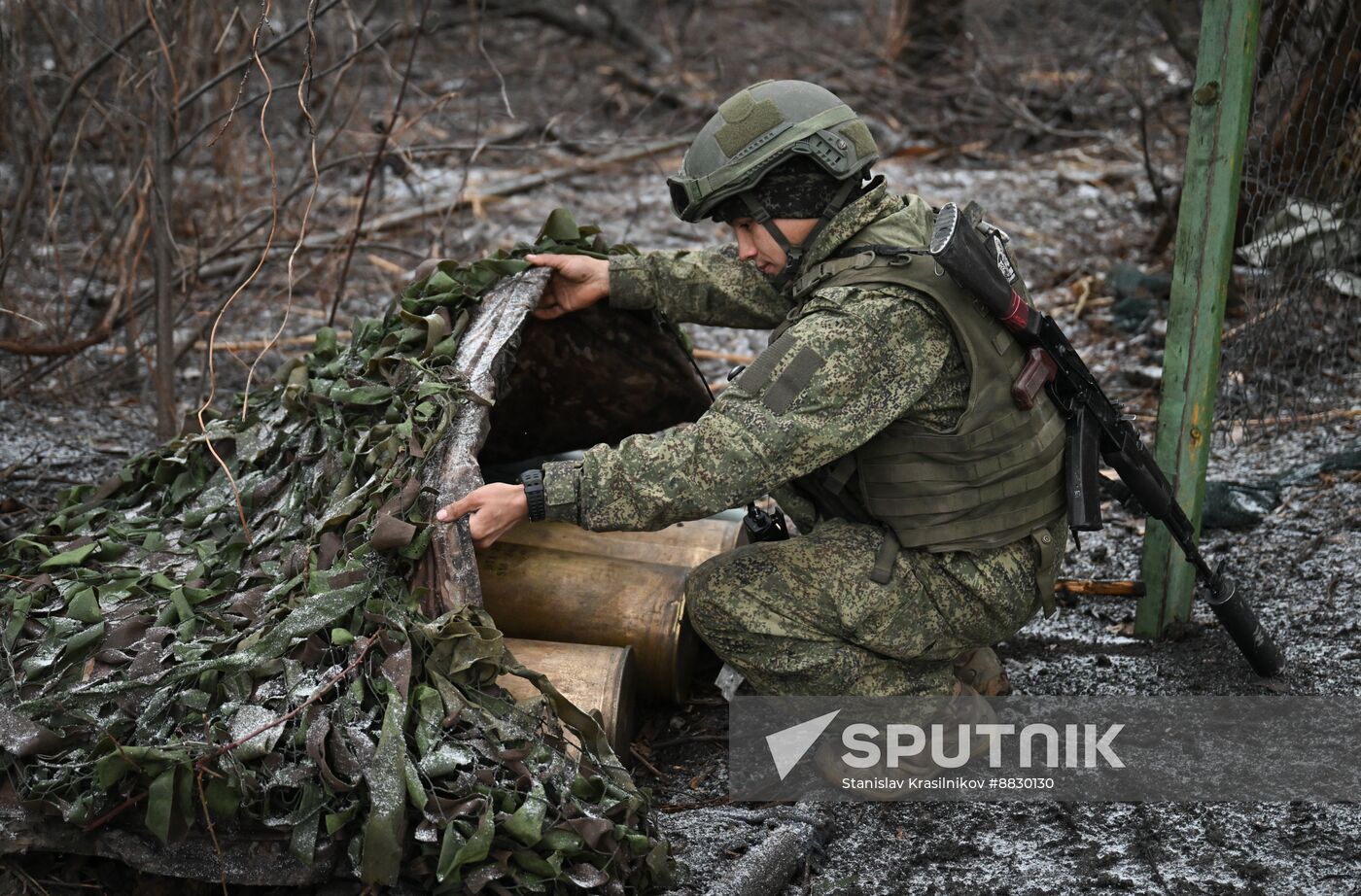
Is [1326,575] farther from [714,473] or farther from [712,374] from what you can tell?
[712,374]

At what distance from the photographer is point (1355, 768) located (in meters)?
3.19

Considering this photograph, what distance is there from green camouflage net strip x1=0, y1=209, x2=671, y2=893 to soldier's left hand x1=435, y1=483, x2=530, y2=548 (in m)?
0.07

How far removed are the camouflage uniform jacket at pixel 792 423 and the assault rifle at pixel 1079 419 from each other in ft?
0.50

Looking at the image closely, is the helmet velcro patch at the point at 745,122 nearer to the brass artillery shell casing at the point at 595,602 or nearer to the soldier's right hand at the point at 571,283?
the soldier's right hand at the point at 571,283

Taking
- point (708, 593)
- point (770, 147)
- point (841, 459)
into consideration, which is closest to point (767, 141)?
point (770, 147)

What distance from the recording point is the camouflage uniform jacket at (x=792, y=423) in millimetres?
2838

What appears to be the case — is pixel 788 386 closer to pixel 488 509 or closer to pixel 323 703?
pixel 488 509

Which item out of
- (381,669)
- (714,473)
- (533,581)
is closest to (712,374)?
(533,581)

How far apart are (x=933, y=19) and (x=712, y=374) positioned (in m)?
5.51

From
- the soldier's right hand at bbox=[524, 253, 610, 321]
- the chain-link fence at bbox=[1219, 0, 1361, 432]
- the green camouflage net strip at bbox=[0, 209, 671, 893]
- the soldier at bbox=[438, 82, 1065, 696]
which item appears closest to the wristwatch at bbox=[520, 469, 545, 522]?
the soldier at bbox=[438, 82, 1065, 696]

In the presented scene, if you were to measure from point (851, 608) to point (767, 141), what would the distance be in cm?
112

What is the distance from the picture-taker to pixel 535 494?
282 centimetres

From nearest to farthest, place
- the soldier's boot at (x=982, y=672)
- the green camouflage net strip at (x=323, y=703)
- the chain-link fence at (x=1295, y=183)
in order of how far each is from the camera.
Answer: the green camouflage net strip at (x=323, y=703) → the soldier's boot at (x=982, y=672) → the chain-link fence at (x=1295, y=183)

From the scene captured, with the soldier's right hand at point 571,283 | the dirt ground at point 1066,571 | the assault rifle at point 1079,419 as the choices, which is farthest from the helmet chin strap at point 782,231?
the dirt ground at point 1066,571
